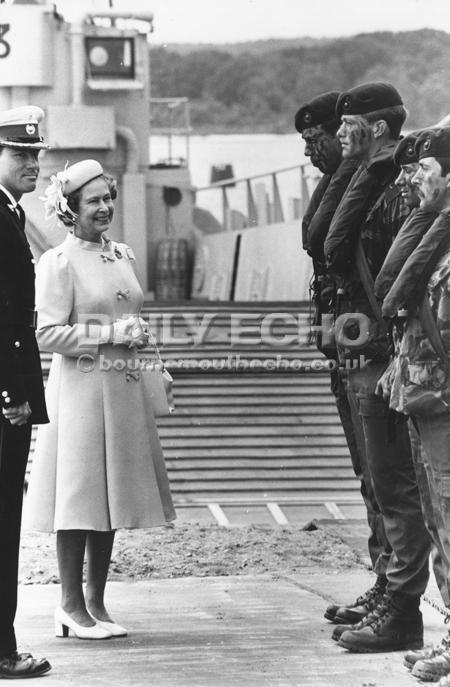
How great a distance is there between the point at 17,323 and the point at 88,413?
2.35 feet

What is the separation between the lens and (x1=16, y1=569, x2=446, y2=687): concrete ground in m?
4.75

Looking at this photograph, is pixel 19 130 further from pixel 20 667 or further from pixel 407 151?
pixel 20 667

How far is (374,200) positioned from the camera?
5074mm

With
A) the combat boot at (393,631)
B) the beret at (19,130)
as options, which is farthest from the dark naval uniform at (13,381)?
the combat boot at (393,631)

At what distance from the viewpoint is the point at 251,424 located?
412 inches

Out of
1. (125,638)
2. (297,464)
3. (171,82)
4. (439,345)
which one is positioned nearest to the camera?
(439,345)

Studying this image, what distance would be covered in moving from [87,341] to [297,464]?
4.90 m

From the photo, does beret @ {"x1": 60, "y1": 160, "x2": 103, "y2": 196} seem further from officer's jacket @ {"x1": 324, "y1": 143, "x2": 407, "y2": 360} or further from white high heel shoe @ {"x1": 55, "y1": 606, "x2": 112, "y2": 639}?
white high heel shoe @ {"x1": 55, "y1": 606, "x2": 112, "y2": 639}

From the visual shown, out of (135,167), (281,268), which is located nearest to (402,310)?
(281,268)

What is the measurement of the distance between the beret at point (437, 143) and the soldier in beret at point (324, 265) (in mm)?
1042

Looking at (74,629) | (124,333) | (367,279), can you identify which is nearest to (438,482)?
(367,279)

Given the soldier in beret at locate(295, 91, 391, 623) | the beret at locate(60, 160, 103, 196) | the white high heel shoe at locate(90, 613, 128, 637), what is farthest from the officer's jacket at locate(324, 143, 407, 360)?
the white high heel shoe at locate(90, 613, 128, 637)

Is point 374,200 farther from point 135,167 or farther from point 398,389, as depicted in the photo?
point 135,167

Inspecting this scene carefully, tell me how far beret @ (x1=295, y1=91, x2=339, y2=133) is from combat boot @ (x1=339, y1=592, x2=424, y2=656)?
5.80 feet
